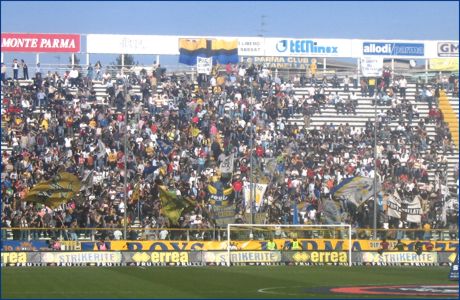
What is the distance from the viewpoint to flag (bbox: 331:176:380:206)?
170 ft

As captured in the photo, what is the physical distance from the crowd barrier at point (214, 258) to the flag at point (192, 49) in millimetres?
20974

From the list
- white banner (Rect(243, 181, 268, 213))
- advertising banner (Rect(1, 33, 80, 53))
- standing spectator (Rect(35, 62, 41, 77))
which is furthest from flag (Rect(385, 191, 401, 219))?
advertising banner (Rect(1, 33, 80, 53))


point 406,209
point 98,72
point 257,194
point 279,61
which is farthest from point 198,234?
point 279,61

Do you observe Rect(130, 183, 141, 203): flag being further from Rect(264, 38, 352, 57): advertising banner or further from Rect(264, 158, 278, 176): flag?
Rect(264, 38, 352, 57): advertising banner

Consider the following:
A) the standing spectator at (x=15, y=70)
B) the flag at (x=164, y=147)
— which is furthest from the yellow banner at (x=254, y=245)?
the standing spectator at (x=15, y=70)

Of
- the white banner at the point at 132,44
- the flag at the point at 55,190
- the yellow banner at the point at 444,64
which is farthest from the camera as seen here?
the yellow banner at the point at 444,64

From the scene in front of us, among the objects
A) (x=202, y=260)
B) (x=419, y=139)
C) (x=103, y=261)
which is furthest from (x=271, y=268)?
(x=419, y=139)

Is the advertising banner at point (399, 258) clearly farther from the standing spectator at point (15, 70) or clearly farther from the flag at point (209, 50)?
the standing spectator at point (15, 70)

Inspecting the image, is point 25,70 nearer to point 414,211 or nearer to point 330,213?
point 330,213

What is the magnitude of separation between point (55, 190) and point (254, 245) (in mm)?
9219

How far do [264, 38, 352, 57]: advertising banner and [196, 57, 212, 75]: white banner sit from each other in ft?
28.4

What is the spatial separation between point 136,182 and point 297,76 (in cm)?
1514

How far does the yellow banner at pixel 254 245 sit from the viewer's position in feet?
152

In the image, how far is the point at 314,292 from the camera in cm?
2816
